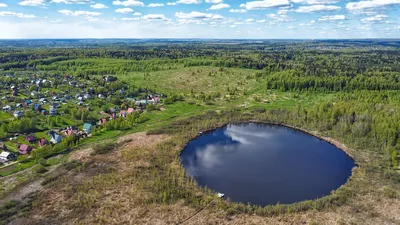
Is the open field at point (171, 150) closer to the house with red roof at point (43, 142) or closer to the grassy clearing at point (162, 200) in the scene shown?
the grassy clearing at point (162, 200)

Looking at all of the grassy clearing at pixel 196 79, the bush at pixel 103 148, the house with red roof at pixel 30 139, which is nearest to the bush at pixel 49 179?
the bush at pixel 103 148

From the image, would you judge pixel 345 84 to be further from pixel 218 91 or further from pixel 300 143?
pixel 300 143

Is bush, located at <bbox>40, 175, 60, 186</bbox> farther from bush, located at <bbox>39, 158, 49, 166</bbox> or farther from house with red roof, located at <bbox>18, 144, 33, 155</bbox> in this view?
house with red roof, located at <bbox>18, 144, 33, 155</bbox>

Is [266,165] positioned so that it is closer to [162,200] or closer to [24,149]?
[162,200]

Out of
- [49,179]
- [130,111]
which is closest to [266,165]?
[49,179]

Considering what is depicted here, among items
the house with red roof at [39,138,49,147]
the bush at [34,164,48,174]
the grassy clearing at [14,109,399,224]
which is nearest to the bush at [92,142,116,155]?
the grassy clearing at [14,109,399,224]

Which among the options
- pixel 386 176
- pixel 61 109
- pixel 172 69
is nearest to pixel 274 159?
pixel 386 176
